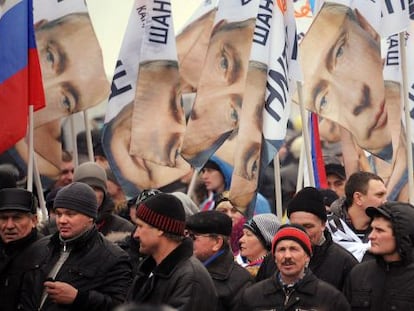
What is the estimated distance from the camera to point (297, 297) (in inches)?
363

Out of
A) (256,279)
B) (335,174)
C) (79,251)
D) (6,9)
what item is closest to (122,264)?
(79,251)

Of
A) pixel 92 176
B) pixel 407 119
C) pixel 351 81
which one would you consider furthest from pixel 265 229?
pixel 351 81

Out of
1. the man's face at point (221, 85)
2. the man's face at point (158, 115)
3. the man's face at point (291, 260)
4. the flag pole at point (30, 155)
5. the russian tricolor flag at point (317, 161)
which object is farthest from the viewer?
the russian tricolor flag at point (317, 161)

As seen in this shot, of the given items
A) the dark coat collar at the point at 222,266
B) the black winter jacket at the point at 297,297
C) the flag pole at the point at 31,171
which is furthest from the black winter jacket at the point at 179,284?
the flag pole at the point at 31,171

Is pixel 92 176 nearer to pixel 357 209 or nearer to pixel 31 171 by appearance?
pixel 31 171

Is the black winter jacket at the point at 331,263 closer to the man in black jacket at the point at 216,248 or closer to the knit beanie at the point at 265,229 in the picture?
the man in black jacket at the point at 216,248

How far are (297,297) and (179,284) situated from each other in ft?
3.01

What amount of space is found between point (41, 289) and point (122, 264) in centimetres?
57

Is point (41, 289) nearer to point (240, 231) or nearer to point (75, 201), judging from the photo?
point (75, 201)

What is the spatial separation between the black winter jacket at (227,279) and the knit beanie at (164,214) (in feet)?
3.98

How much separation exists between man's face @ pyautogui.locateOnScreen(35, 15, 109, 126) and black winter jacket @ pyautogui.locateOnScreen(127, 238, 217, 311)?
4.55m

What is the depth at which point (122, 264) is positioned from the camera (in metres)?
9.86

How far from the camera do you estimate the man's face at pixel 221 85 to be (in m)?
12.6

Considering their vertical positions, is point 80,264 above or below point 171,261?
below
